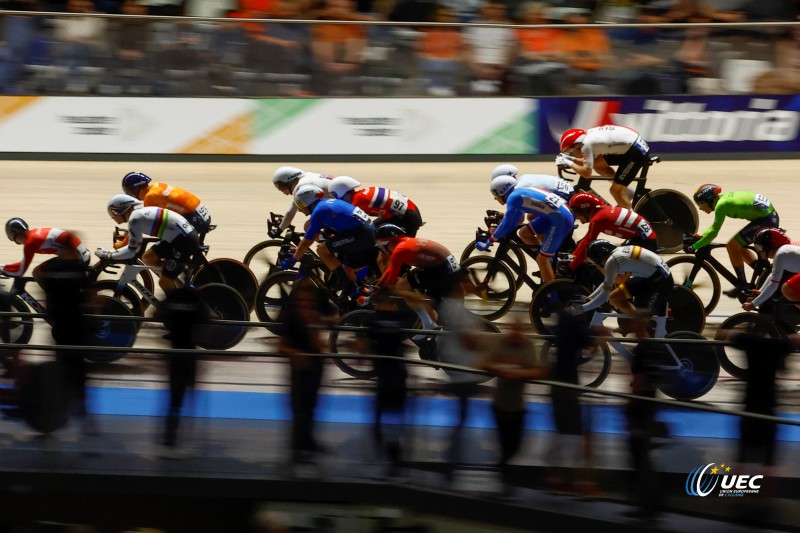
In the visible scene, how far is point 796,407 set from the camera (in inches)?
284

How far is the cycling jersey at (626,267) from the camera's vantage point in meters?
9.88

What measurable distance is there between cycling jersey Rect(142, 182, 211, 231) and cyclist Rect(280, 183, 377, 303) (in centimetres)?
133

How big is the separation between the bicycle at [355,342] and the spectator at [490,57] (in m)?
7.22

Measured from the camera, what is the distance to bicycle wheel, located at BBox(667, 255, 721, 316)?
37.9 ft

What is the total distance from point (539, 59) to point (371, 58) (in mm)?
2207

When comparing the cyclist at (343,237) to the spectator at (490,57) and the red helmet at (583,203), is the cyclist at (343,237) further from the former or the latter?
the spectator at (490,57)

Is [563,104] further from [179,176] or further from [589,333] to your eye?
[589,333]

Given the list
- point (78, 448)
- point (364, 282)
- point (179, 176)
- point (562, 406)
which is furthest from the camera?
point (179, 176)

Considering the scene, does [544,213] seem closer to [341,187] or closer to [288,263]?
[341,187]

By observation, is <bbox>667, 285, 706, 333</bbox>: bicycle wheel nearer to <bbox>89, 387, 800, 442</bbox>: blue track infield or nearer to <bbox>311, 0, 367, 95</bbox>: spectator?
<bbox>89, 387, 800, 442</bbox>: blue track infield

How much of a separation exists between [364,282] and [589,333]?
3993mm

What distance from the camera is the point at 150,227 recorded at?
10.8 meters

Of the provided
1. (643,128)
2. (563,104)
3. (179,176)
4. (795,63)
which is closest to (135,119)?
(179,176)

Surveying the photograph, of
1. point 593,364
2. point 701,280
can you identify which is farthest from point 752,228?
point 593,364
